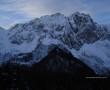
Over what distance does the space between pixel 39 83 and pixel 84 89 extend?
674cm

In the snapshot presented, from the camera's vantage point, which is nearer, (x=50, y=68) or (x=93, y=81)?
(x=93, y=81)

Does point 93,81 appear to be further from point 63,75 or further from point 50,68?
point 50,68

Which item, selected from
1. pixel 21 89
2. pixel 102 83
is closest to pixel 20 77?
pixel 21 89

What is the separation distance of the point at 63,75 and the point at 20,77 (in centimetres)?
572

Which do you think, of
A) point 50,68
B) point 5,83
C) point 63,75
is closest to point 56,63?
point 50,68

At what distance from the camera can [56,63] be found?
71750 millimetres

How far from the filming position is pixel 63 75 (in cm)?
6494

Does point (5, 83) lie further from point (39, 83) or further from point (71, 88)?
point (71, 88)

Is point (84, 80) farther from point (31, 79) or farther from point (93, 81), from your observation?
point (31, 79)

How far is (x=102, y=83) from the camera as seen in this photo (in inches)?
2510

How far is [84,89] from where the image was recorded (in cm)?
6469

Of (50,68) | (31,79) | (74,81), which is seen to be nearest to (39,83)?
(31,79)

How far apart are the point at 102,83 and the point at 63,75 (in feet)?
17.0

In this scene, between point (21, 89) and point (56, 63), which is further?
point (56, 63)
